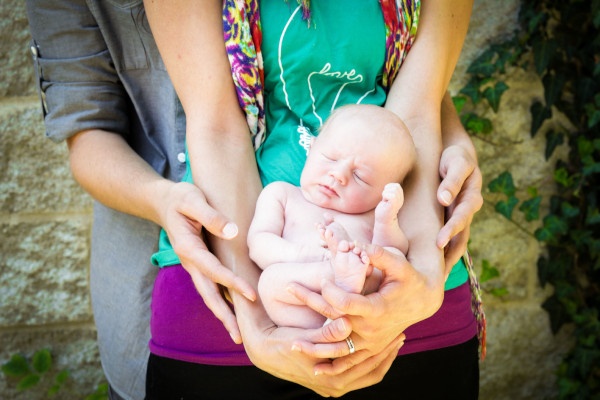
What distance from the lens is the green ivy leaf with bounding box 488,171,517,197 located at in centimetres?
258

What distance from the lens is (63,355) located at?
2547 mm

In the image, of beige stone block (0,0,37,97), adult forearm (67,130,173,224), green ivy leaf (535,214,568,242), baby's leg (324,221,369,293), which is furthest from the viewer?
green ivy leaf (535,214,568,242)

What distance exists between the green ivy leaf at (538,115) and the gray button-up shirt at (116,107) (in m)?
1.40

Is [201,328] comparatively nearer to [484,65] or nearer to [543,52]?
[484,65]

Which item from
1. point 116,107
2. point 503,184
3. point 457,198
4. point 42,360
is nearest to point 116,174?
point 116,107

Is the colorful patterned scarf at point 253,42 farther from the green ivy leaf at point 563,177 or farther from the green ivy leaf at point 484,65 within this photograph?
the green ivy leaf at point 563,177

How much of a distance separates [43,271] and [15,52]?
0.75m

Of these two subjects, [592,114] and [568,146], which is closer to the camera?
[592,114]

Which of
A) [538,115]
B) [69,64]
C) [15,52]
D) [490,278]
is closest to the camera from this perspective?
[69,64]

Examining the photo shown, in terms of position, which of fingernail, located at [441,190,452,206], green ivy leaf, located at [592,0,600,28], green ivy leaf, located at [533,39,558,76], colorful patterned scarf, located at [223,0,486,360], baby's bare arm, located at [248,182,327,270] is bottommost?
green ivy leaf, located at [533,39,558,76]

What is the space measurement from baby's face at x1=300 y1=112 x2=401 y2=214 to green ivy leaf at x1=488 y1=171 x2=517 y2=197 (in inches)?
47.4

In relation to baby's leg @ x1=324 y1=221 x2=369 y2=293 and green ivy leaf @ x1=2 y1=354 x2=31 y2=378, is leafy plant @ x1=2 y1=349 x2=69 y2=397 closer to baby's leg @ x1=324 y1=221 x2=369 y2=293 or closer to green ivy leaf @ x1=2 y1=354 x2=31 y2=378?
green ivy leaf @ x1=2 y1=354 x2=31 y2=378

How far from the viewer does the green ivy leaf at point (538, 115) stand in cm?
256

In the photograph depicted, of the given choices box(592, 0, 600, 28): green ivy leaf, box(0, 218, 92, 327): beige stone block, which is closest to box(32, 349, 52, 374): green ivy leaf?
box(0, 218, 92, 327): beige stone block
